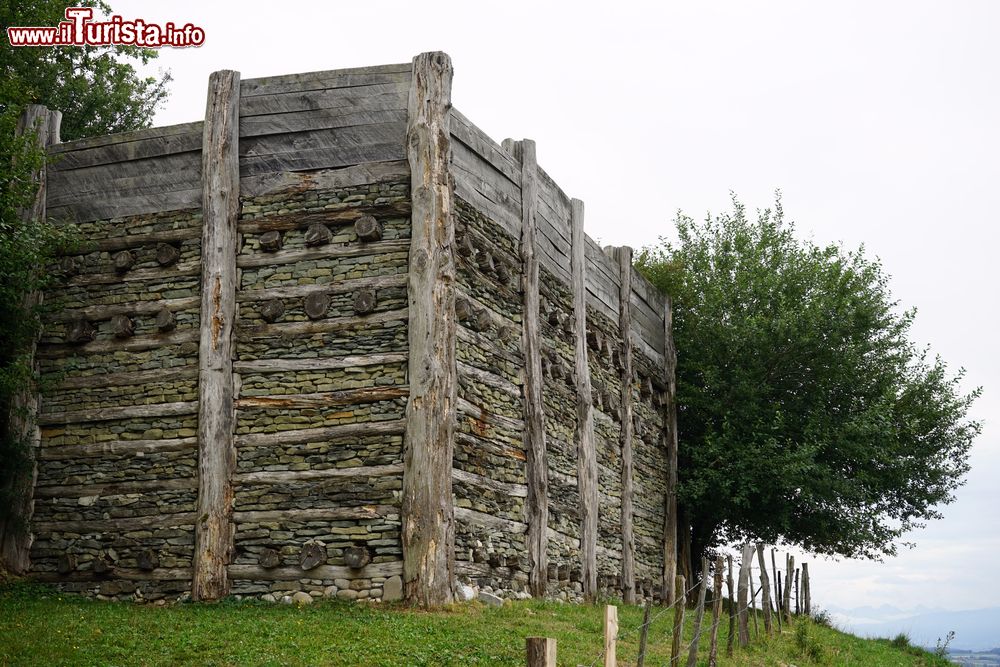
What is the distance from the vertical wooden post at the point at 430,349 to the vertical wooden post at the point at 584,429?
199 inches

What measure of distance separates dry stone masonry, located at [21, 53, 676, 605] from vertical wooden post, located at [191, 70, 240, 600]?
30mm

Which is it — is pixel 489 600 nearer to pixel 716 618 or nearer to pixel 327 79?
pixel 716 618

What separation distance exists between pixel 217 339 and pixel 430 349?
3169 millimetres

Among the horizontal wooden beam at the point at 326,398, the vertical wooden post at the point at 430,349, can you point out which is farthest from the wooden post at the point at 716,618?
the horizontal wooden beam at the point at 326,398

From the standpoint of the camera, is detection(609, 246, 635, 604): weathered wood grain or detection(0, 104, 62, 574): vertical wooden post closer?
detection(0, 104, 62, 574): vertical wooden post

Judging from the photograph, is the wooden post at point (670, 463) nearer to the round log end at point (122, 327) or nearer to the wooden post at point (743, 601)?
the wooden post at point (743, 601)

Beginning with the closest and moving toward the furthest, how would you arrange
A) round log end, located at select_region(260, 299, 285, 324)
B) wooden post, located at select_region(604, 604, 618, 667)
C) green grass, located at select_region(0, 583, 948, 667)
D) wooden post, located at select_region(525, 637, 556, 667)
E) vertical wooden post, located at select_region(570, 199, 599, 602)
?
wooden post, located at select_region(525, 637, 556, 667), wooden post, located at select_region(604, 604, 618, 667), green grass, located at select_region(0, 583, 948, 667), round log end, located at select_region(260, 299, 285, 324), vertical wooden post, located at select_region(570, 199, 599, 602)

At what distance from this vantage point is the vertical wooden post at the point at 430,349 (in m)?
14.1

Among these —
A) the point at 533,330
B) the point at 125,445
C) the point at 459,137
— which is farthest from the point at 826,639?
the point at 125,445

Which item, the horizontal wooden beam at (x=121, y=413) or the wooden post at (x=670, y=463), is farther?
the wooden post at (x=670, y=463)

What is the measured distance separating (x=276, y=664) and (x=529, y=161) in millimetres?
10047

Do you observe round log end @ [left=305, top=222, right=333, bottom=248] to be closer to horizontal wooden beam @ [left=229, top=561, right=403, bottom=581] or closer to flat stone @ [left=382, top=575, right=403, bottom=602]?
horizontal wooden beam @ [left=229, top=561, right=403, bottom=581]

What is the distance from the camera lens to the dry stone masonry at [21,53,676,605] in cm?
1465

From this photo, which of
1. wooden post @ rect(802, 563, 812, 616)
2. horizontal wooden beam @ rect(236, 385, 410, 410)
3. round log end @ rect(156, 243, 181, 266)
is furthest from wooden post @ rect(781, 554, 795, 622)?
round log end @ rect(156, 243, 181, 266)
